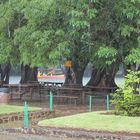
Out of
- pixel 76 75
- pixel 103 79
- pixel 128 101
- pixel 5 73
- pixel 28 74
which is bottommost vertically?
pixel 128 101

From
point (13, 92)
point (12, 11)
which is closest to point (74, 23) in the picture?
point (12, 11)

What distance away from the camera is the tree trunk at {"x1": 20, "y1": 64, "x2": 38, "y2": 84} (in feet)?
122

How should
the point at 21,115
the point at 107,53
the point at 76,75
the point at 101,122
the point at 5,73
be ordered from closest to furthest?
the point at 101,122 < the point at 21,115 < the point at 107,53 < the point at 76,75 < the point at 5,73

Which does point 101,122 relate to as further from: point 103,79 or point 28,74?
point 28,74

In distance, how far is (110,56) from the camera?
2242cm

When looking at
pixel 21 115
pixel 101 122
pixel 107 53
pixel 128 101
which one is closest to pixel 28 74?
pixel 107 53

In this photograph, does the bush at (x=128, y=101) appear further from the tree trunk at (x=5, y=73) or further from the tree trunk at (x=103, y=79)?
the tree trunk at (x=5, y=73)

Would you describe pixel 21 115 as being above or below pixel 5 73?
below

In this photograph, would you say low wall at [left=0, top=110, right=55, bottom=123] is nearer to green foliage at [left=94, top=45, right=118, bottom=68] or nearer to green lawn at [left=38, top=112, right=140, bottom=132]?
green lawn at [left=38, top=112, right=140, bottom=132]

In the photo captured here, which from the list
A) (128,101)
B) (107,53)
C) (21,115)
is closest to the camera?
(128,101)

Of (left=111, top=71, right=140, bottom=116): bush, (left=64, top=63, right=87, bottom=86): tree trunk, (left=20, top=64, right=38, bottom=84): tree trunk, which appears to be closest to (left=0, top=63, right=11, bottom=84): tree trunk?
(left=20, top=64, right=38, bottom=84): tree trunk

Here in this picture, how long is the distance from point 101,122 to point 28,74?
23557 mm

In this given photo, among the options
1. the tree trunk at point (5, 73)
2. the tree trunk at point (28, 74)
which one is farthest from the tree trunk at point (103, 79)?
the tree trunk at point (5, 73)

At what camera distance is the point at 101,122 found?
1505 centimetres
